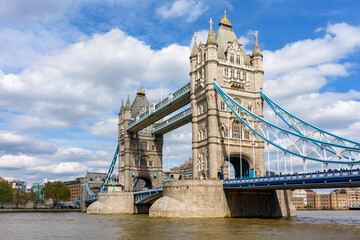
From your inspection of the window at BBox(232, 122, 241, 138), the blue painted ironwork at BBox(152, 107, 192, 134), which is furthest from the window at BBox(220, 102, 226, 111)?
the blue painted ironwork at BBox(152, 107, 192, 134)

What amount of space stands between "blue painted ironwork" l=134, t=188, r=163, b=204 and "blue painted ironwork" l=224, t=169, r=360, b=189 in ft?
69.9

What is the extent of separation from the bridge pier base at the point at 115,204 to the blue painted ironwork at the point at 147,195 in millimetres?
1561

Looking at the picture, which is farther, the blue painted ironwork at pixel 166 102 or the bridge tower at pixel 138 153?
the bridge tower at pixel 138 153

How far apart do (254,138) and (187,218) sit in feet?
56.4

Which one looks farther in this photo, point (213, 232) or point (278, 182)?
point (278, 182)

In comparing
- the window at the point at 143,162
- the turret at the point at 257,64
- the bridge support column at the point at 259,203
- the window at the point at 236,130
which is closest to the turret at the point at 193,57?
the turret at the point at 257,64

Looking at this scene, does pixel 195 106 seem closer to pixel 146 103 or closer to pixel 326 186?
pixel 326 186

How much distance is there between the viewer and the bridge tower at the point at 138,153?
8875cm

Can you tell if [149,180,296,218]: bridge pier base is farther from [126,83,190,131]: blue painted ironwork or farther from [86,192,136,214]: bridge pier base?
[86,192,136,214]: bridge pier base

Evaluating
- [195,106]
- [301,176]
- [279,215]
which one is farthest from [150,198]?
[301,176]

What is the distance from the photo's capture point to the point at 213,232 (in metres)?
31.8

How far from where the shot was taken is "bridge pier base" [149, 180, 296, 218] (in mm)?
47906

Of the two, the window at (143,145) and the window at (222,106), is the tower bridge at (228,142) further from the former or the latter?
the window at (143,145)

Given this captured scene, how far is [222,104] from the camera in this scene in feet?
185
